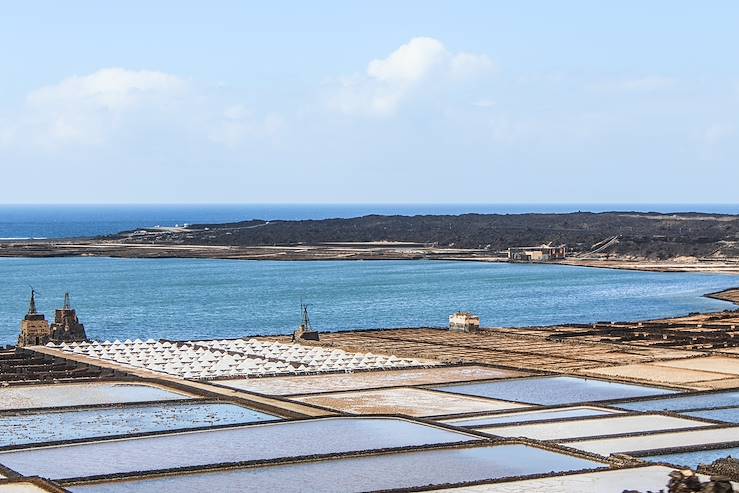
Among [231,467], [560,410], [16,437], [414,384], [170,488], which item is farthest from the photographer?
[414,384]

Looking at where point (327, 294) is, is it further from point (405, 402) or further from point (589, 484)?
point (589, 484)

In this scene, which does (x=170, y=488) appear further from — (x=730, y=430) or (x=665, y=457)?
(x=730, y=430)

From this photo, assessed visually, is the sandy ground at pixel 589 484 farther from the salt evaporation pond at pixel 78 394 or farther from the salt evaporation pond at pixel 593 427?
the salt evaporation pond at pixel 78 394

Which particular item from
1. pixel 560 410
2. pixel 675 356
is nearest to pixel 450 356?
pixel 675 356

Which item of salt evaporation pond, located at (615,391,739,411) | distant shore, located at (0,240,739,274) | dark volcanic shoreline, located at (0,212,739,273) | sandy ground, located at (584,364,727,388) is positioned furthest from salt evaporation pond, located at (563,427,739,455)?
dark volcanic shoreline, located at (0,212,739,273)

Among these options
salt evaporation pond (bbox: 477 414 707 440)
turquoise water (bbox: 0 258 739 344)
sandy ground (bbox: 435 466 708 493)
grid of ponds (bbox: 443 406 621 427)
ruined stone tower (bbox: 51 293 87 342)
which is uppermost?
ruined stone tower (bbox: 51 293 87 342)

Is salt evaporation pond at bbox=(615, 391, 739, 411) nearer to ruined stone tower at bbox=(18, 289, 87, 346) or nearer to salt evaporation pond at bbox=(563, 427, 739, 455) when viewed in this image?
salt evaporation pond at bbox=(563, 427, 739, 455)

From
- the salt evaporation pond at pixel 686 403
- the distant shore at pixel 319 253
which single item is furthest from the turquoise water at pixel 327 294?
the salt evaporation pond at pixel 686 403
